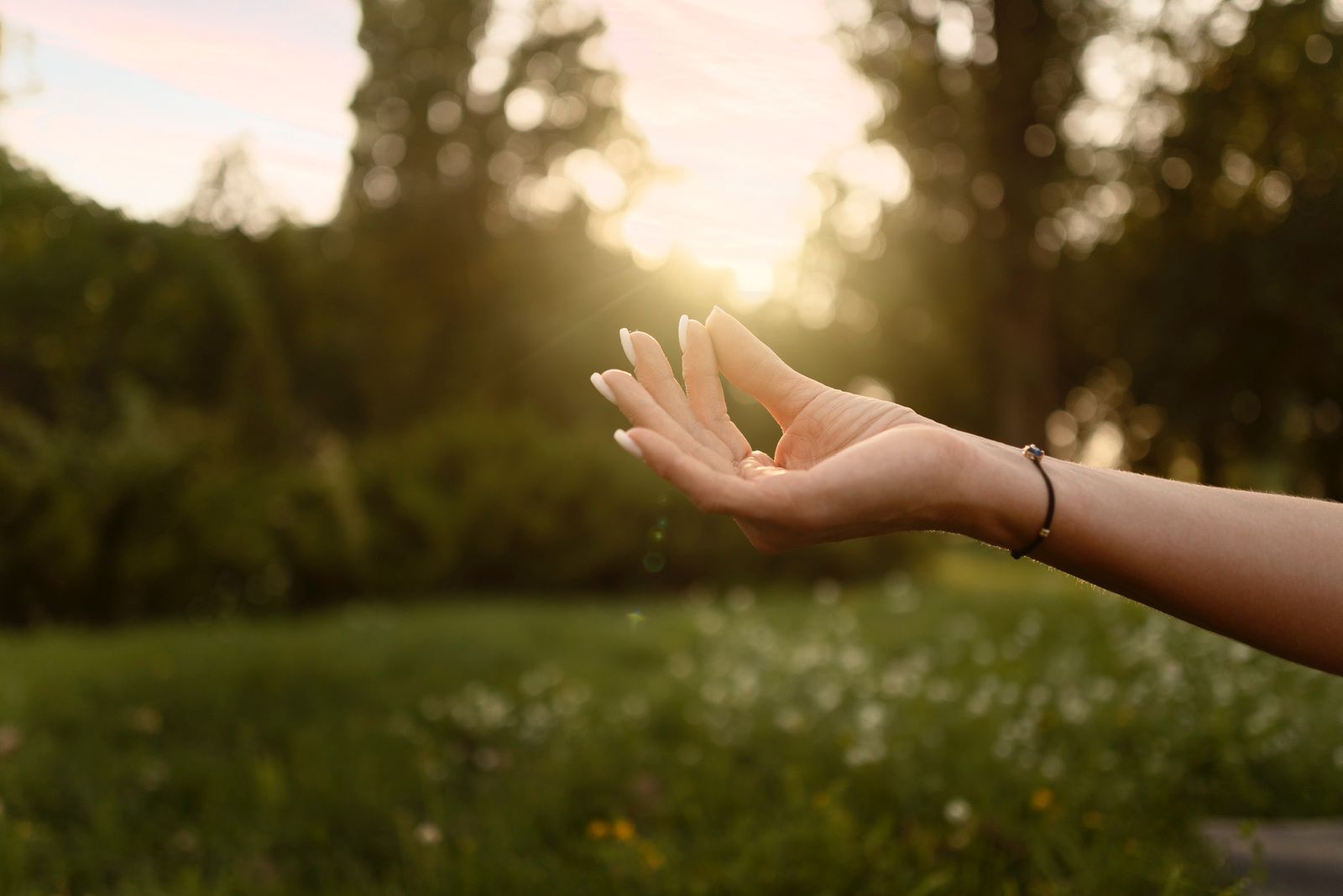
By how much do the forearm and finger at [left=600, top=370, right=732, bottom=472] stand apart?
0.43 meters

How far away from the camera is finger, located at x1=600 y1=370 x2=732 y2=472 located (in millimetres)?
1620

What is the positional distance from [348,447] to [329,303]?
6463mm

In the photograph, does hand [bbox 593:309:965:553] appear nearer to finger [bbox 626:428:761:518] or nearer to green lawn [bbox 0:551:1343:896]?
finger [bbox 626:428:761:518]

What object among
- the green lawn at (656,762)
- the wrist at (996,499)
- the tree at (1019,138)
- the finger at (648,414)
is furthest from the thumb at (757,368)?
the tree at (1019,138)

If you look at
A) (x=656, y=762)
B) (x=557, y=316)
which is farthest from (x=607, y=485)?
(x=557, y=316)

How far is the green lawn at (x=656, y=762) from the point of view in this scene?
2.66 m

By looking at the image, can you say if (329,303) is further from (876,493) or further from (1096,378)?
(1096,378)

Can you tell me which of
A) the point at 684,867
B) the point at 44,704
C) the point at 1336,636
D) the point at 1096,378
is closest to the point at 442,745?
the point at 684,867

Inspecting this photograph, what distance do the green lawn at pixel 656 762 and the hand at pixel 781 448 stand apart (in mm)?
1107

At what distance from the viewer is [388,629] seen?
6.21 m

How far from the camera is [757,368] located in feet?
6.22

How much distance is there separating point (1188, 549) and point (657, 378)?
953mm

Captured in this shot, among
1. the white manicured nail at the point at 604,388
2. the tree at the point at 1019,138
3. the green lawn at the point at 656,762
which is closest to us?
the white manicured nail at the point at 604,388

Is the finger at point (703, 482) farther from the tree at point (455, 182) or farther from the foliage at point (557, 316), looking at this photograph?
the tree at point (455, 182)
